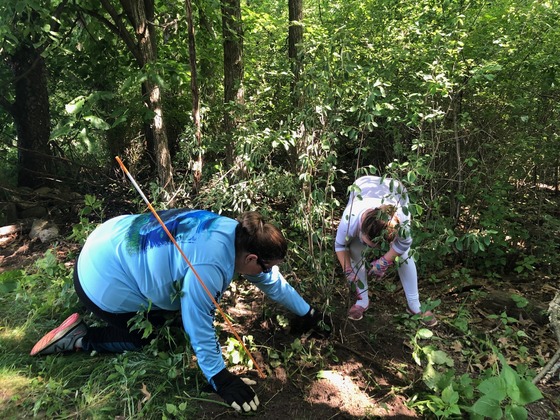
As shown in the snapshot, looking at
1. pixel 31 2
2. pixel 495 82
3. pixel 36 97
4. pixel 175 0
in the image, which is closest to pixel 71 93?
pixel 36 97

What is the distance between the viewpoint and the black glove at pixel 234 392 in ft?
6.48

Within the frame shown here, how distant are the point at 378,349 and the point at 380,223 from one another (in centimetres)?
94

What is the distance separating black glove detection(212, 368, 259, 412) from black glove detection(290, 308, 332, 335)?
73 cm

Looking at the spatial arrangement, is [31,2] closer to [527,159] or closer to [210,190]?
[210,190]

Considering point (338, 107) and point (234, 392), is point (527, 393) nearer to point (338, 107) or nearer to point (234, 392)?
point (234, 392)

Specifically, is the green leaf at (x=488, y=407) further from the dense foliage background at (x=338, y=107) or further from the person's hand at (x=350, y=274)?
the person's hand at (x=350, y=274)

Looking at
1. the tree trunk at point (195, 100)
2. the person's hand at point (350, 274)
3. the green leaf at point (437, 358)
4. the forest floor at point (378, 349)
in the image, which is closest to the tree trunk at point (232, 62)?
the tree trunk at point (195, 100)

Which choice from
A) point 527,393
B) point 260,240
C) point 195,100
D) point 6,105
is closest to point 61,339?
point 260,240

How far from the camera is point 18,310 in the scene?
295 cm

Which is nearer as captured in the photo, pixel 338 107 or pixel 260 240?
pixel 260 240

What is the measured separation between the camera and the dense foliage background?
2717mm

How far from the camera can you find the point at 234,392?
1990mm

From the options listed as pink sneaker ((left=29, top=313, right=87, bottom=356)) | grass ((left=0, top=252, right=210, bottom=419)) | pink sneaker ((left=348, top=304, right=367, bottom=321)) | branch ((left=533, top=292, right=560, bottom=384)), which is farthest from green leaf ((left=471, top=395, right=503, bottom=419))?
pink sneaker ((left=29, top=313, right=87, bottom=356))

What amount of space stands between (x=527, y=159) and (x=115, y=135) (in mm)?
5353
